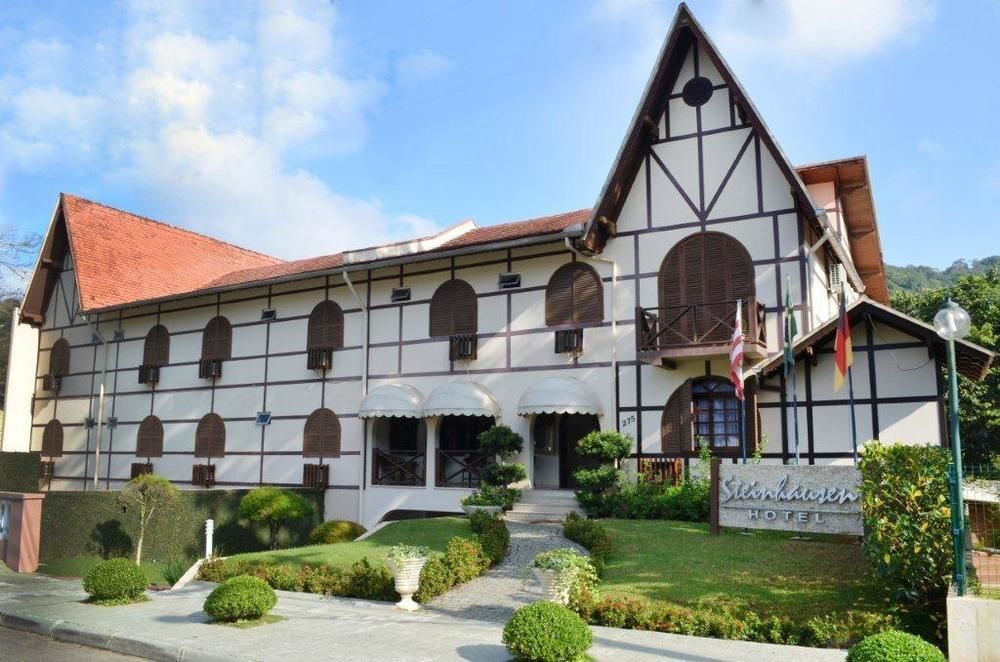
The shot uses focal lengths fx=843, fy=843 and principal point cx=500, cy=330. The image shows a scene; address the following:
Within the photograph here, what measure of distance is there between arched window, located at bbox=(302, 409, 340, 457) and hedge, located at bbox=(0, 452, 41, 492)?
1215 cm

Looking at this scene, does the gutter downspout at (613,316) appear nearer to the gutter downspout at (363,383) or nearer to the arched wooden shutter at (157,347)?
the gutter downspout at (363,383)

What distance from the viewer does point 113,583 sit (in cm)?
1432

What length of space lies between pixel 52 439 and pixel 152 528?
571 inches

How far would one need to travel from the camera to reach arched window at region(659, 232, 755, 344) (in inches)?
792

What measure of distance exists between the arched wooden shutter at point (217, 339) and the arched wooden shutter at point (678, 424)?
15.7 metres

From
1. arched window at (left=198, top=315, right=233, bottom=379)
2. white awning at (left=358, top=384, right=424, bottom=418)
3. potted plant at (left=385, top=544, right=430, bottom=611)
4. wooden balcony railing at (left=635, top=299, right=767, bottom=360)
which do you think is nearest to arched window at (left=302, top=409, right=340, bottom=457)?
white awning at (left=358, top=384, right=424, bottom=418)

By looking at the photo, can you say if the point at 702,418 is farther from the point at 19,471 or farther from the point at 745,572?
the point at 19,471

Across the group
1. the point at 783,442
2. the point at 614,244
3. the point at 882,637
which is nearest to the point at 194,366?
the point at 614,244

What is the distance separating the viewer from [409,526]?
19.6 m

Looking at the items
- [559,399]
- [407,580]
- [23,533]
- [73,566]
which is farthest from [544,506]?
[23,533]

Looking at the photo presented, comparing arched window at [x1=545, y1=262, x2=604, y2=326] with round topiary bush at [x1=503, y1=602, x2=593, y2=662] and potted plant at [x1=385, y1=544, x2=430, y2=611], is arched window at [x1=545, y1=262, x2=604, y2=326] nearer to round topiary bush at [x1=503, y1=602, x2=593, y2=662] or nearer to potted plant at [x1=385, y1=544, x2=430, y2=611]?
potted plant at [x1=385, y1=544, x2=430, y2=611]

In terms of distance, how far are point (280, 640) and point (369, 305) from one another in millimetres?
15667

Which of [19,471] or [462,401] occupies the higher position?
[462,401]

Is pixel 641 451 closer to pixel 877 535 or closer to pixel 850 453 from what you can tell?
pixel 850 453
